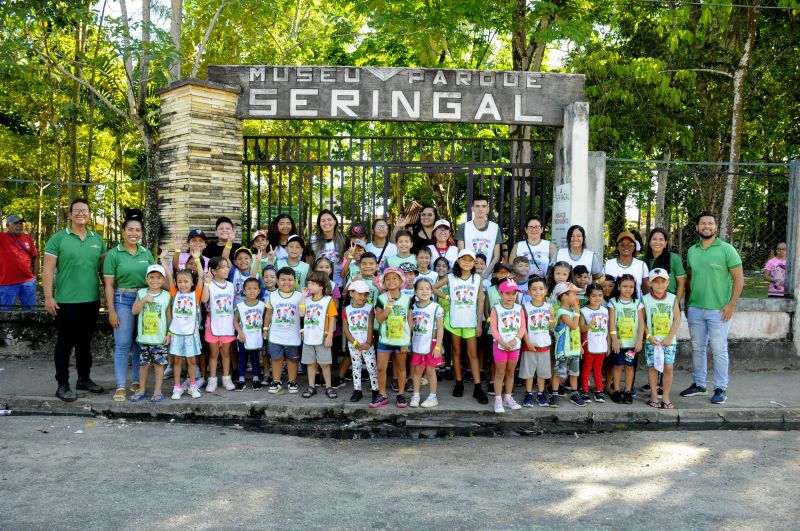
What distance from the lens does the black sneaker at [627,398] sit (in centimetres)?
615

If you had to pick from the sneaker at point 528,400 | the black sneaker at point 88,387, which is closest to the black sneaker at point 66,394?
the black sneaker at point 88,387

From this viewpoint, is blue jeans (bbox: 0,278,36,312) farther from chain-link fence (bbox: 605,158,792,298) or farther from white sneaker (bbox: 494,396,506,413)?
chain-link fence (bbox: 605,158,792,298)

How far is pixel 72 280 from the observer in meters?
6.09

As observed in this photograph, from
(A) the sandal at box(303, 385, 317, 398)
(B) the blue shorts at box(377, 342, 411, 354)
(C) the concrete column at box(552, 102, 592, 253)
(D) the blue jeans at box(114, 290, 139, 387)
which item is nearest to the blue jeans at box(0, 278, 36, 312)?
(D) the blue jeans at box(114, 290, 139, 387)

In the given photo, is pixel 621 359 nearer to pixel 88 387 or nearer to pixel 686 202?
pixel 686 202

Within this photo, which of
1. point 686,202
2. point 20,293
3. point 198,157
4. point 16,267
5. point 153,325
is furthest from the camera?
point 20,293

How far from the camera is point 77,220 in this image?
6.02 m

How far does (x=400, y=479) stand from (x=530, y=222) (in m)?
3.69

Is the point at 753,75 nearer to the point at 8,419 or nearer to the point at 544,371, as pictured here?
the point at 544,371

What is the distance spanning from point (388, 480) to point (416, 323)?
2075 mm

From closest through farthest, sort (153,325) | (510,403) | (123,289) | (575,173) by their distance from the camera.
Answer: (510,403) → (153,325) → (123,289) → (575,173)

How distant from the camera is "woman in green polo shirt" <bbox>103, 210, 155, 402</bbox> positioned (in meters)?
6.07

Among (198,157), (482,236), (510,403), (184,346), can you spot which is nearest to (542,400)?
(510,403)

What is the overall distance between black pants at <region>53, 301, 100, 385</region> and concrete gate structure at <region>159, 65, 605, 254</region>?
74.0 inches
